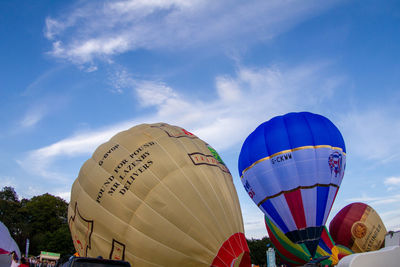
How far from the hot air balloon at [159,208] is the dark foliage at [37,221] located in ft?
114

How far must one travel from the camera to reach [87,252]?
24.5ft

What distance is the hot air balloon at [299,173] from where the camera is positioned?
15.5 metres

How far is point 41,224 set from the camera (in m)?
44.3

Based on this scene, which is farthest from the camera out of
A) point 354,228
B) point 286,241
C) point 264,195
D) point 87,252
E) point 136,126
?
point 354,228

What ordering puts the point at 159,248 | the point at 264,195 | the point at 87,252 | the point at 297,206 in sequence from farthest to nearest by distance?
the point at 264,195
the point at 297,206
the point at 87,252
the point at 159,248

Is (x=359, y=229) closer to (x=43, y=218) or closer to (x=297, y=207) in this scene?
(x=297, y=207)

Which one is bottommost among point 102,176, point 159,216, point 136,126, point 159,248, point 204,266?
point 204,266

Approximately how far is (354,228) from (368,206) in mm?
2220

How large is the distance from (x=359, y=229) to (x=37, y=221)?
1543 inches

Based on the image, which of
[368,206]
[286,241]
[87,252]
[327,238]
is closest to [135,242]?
[87,252]

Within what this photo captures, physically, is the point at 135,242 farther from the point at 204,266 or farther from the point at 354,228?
the point at 354,228

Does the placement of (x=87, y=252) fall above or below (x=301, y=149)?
below

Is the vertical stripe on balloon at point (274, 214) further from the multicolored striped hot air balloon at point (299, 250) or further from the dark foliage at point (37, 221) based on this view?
the dark foliage at point (37, 221)

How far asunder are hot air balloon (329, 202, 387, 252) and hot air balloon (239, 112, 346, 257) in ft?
18.8
